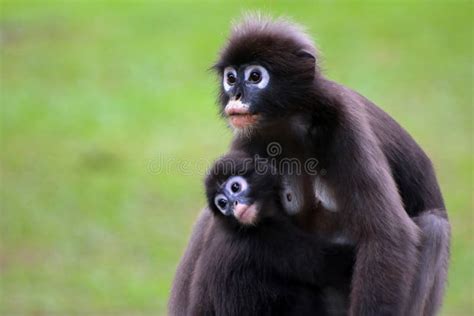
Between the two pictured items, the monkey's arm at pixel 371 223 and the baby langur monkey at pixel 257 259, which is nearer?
the monkey's arm at pixel 371 223

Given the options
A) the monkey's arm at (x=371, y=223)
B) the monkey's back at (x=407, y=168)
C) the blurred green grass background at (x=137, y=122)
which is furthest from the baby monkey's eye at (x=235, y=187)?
the blurred green grass background at (x=137, y=122)

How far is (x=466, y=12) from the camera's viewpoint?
2130 centimetres

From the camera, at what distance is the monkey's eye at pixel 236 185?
755cm

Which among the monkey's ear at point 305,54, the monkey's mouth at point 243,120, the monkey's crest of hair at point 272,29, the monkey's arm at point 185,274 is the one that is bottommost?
the monkey's arm at point 185,274

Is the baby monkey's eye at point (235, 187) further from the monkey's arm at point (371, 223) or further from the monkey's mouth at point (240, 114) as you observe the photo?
the monkey's arm at point (371, 223)

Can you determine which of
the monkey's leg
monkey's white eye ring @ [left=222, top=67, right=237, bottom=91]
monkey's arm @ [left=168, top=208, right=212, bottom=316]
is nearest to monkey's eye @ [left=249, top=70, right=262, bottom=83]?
monkey's white eye ring @ [left=222, top=67, right=237, bottom=91]

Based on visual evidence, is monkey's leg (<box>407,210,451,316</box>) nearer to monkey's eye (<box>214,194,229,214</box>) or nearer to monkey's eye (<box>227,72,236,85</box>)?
monkey's eye (<box>214,194,229,214</box>)

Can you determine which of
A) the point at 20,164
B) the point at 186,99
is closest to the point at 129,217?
the point at 20,164

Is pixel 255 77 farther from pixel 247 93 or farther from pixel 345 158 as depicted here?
pixel 345 158

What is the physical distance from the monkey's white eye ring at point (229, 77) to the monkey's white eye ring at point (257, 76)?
0.33ft

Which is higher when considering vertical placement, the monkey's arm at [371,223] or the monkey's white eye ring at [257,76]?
the monkey's white eye ring at [257,76]

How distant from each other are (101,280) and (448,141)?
617cm

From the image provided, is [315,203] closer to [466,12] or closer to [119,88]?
[119,88]

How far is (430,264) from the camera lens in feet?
24.4
